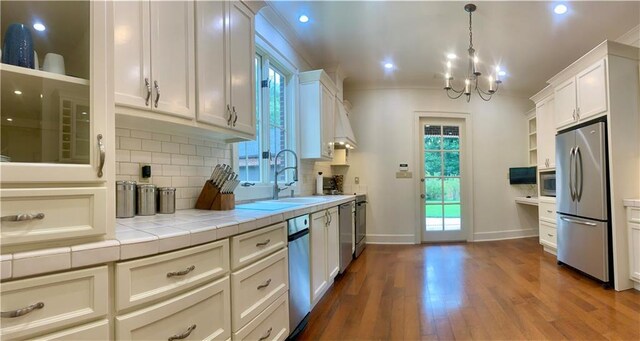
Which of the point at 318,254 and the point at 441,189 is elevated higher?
the point at 441,189

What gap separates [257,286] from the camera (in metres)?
1.57

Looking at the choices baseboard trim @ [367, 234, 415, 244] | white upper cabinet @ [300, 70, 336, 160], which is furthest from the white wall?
white upper cabinet @ [300, 70, 336, 160]

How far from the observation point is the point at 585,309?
252 cm

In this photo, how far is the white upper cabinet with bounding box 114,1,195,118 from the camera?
1391 millimetres

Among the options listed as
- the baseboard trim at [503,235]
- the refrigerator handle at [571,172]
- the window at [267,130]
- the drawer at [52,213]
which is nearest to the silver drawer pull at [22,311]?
the drawer at [52,213]

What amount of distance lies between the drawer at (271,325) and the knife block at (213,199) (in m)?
0.67

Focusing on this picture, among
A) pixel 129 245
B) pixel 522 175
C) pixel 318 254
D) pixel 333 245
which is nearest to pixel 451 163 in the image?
pixel 522 175

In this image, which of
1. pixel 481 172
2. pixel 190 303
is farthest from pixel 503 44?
pixel 190 303

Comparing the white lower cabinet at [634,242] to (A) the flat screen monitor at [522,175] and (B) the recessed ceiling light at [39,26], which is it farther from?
(B) the recessed ceiling light at [39,26]

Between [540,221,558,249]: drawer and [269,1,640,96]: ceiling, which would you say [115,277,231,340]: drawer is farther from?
[540,221,558,249]: drawer

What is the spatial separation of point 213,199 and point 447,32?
318 cm

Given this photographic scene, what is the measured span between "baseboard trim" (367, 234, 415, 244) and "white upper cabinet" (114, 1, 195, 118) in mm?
4333

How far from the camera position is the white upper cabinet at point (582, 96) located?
306cm

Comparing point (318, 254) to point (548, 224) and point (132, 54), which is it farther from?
point (548, 224)
